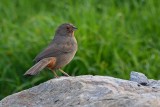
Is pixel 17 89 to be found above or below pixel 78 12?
below

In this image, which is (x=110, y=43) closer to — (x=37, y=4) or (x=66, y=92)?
(x=37, y=4)

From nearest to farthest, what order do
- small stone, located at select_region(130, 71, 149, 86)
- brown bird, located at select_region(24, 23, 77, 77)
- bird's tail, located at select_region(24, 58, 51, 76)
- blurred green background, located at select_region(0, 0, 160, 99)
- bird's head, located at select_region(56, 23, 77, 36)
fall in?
small stone, located at select_region(130, 71, 149, 86) → bird's tail, located at select_region(24, 58, 51, 76) → brown bird, located at select_region(24, 23, 77, 77) → bird's head, located at select_region(56, 23, 77, 36) → blurred green background, located at select_region(0, 0, 160, 99)

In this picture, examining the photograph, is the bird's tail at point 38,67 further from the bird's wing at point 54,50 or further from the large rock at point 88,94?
the large rock at point 88,94

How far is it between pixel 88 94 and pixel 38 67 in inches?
62.8

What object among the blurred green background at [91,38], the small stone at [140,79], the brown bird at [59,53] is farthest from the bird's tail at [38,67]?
the blurred green background at [91,38]

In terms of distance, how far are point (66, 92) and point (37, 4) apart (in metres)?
6.18

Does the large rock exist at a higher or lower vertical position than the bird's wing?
lower

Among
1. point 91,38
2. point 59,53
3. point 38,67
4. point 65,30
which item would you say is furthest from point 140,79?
point 91,38

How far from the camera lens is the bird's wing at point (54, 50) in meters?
6.13

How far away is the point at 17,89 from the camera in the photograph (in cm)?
798

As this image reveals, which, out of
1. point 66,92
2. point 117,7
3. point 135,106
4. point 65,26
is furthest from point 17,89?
point 135,106

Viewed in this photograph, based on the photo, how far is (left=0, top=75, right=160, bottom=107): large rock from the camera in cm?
403

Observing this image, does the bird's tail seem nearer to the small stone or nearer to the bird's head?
the bird's head

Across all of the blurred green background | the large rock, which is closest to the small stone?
the large rock
